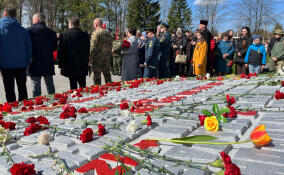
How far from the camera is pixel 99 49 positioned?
20.8 ft

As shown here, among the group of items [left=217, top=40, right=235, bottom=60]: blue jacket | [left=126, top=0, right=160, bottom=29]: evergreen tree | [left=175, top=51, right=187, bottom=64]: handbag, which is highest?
[left=126, top=0, right=160, bottom=29]: evergreen tree

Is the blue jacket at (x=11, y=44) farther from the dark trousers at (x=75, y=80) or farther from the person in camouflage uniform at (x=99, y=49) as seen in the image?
the person in camouflage uniform at (x=99, y=49)

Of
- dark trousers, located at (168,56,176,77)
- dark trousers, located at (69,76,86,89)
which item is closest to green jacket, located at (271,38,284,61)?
dark trousers, located at (168,56,176,77)

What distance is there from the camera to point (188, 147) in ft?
4.96

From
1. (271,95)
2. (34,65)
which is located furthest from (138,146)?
(34,65)

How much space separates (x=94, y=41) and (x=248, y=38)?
4.89 metres

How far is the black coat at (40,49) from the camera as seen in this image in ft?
17.4

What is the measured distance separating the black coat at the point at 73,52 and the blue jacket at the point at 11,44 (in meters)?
0.96

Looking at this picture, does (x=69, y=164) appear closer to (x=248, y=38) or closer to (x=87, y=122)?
(x=87, y=122)

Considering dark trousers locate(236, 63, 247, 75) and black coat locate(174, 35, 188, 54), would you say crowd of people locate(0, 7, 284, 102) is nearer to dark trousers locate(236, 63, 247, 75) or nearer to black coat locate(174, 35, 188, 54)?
dark trousers locate(236, 63, 247, 75)

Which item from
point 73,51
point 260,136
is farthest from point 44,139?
point 73,51

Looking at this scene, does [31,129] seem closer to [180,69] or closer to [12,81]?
[12,81]

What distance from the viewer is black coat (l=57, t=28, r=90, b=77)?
5.75m

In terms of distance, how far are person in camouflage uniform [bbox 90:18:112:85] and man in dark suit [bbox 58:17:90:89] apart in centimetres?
28
